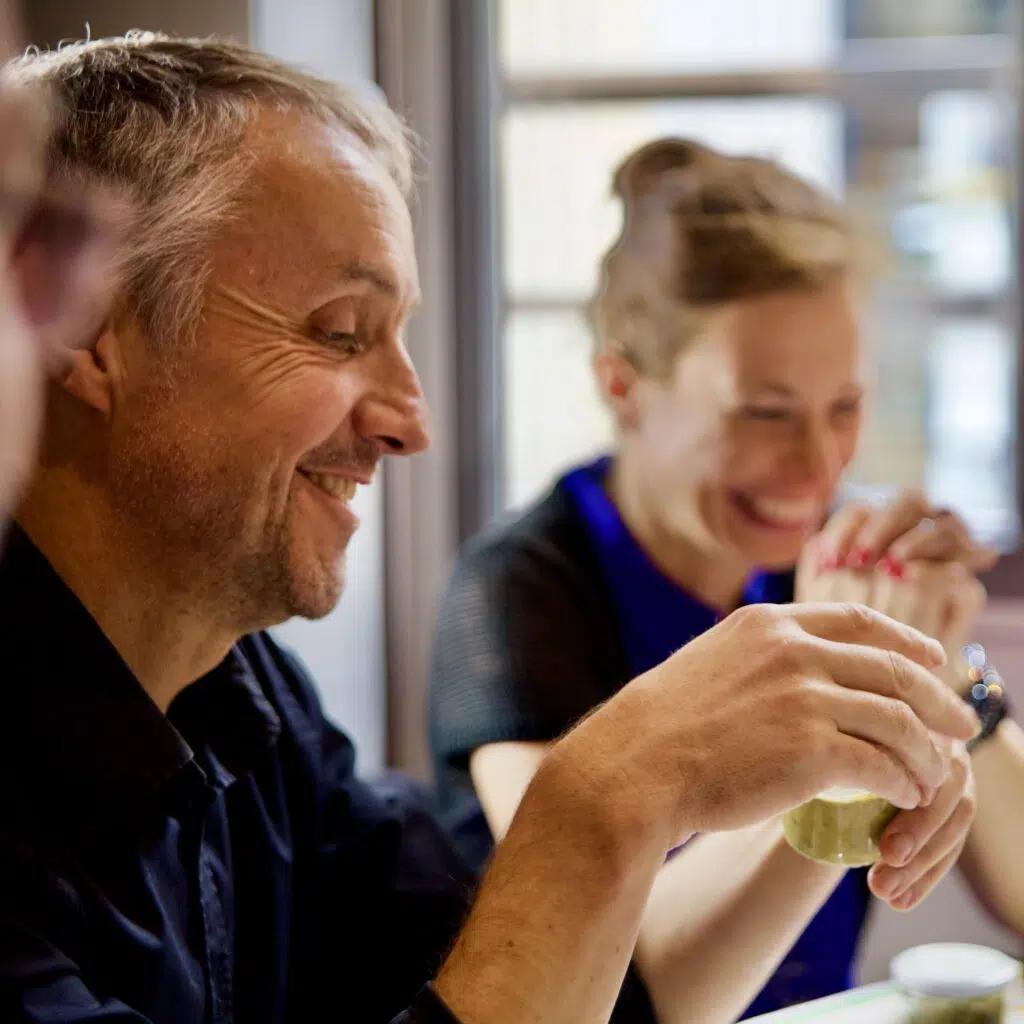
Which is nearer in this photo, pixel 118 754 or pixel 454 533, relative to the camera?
pixel 118 754

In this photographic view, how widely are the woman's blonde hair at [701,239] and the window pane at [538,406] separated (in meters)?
0.46

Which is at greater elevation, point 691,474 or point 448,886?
point 691,474

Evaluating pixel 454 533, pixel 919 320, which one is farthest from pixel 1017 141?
pixel 454 533

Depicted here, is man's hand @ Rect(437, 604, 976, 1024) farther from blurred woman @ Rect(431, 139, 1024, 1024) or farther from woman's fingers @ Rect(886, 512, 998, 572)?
woman's fingers @ Rect(886, 512, 998, 572)

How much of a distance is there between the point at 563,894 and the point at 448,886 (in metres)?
0.43

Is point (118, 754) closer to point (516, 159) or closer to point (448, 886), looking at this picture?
point (448, 886)

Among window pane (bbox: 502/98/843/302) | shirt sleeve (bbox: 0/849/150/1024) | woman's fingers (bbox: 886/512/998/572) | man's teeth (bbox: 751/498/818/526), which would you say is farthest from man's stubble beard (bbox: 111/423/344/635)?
window pane (bbox: 502/98/843/302)

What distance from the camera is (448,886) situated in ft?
3.86

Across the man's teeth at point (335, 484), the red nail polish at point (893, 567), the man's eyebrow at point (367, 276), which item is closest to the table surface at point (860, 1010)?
the red nail polish at point (893, 567)

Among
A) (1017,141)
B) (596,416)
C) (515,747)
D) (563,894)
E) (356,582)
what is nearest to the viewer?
(563,894)

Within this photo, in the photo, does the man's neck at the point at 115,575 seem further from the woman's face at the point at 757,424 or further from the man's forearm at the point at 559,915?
the woman's face at the point at 757,424

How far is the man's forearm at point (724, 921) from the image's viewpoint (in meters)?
1.03

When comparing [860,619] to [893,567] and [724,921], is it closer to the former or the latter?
[724,921]

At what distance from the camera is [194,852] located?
991mm
